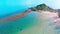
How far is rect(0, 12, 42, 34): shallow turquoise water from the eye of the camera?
1.98 metres

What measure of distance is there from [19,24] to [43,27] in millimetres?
339

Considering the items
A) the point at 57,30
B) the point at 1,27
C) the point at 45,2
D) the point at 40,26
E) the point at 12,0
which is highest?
the point at 12,0

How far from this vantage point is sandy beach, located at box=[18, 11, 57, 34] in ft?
6.48

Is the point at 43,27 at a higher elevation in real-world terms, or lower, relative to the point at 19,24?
lower

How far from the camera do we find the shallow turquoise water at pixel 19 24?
1.98 meters

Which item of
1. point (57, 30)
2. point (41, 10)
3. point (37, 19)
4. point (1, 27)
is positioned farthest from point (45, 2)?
point (1, 27)

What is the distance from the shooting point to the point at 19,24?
2006 mm

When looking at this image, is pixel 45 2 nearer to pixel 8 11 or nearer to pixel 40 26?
pixel 40 26

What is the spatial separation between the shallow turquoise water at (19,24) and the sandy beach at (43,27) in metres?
0.06

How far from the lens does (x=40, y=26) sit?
6.57 feet

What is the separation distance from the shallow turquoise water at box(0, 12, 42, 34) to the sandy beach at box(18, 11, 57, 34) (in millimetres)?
57

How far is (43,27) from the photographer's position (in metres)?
2.00

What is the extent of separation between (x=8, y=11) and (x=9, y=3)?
0.38 ft

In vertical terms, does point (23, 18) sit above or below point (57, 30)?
above
